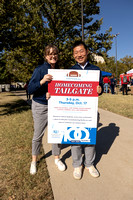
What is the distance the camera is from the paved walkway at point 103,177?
197 centimetres

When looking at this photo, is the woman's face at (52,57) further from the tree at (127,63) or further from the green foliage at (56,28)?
the tree at (127,63)

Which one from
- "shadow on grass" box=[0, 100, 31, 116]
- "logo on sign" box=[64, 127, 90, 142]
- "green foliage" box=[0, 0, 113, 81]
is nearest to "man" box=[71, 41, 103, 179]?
"logo on sign" box=[64, 127, 90, 142]

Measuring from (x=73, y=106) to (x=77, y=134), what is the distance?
0.42 metres

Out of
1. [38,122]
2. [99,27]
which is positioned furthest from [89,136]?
[99,27]

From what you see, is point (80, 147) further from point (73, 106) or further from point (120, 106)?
point (120, 106)

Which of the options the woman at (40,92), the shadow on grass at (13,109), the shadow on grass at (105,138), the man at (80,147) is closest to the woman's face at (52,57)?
the woman at (40,92)

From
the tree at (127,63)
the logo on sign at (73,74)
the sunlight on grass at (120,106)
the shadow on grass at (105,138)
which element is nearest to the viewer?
the logo on sign at (73,74)

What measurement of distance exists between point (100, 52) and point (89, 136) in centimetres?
1511

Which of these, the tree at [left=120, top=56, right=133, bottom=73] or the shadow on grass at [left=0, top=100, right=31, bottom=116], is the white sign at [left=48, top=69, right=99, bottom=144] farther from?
the tree at [left=120, top=56, right=133, bottom=73]

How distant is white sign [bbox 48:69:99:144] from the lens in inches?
84.2

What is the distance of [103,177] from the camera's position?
2.32 metres

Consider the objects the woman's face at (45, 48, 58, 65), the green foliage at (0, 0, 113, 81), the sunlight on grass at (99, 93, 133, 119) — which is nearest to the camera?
the woman's face at (45, 48, 58, 65)

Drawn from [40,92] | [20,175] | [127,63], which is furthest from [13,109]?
[127,63]

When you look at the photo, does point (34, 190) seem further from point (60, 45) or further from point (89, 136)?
point (60, 45)
